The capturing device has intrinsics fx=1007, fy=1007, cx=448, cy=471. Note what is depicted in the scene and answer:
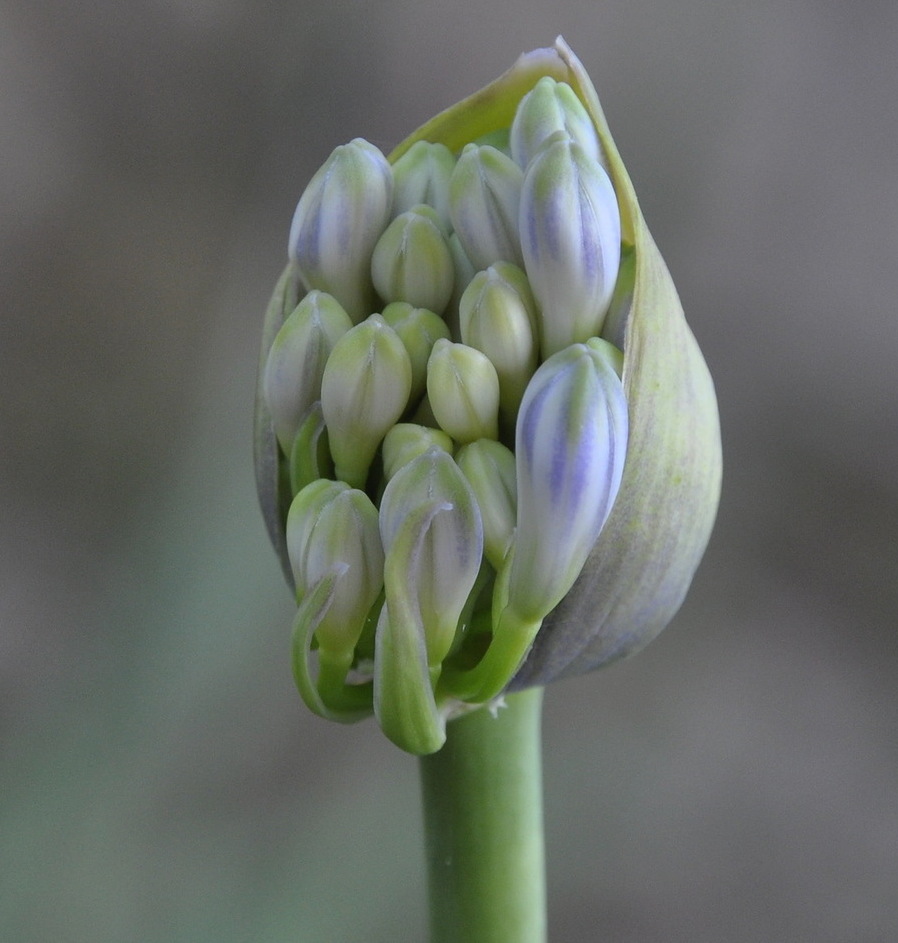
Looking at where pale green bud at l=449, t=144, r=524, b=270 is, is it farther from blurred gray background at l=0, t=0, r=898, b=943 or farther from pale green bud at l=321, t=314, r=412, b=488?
blurred gray background at l=0, t=0, r=898, b=943

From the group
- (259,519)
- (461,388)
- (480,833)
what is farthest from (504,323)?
(259,519)

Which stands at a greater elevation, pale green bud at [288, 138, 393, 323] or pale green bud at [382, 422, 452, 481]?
pale green bud at [288, 138, 393, 323]

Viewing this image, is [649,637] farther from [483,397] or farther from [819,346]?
[819,346]

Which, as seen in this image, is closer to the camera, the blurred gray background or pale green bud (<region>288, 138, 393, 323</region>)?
pale green bud (<region>288, 138, 393, 323</region>)

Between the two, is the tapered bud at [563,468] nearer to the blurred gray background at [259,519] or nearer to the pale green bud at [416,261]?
the pale green bud at [416,261]

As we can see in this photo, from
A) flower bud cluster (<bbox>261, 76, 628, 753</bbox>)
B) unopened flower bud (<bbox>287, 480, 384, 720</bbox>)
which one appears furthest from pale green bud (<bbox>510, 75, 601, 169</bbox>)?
unopened flower bud (<bbox>287, 480, 384, 720</bbox>)

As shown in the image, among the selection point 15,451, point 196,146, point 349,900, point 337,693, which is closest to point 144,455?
point 15,451
